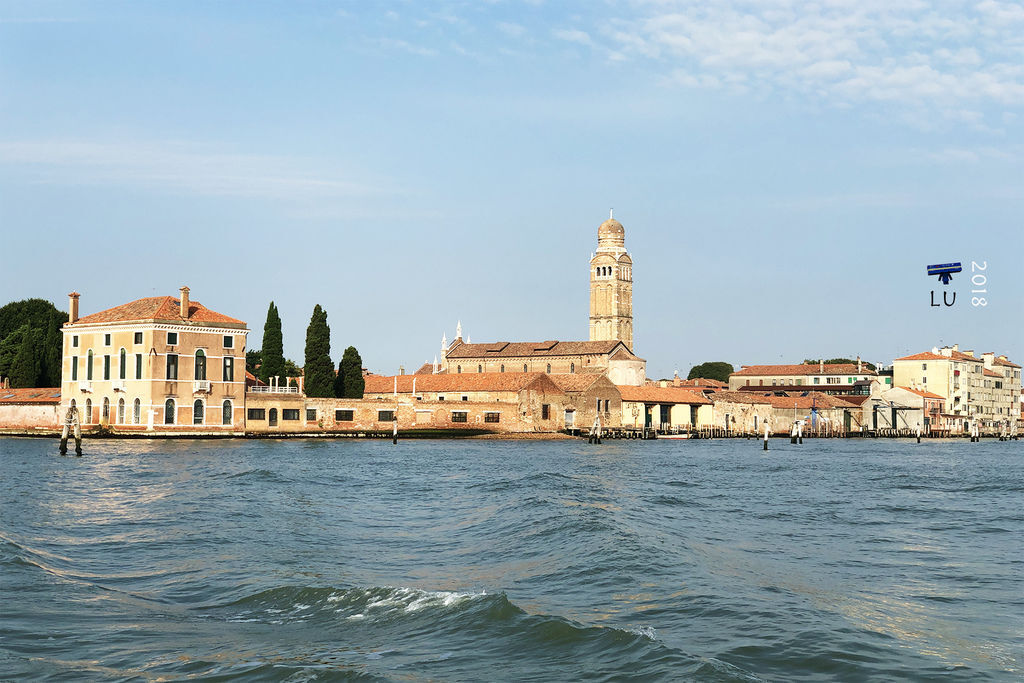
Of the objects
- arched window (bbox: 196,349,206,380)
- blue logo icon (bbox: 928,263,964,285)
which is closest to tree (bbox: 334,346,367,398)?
arched window (bbox: 196,349,206,380)

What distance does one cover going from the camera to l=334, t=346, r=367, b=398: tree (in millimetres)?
63438

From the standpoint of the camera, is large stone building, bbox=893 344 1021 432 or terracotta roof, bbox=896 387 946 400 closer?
terracotta roof, bbox=896 387 946 400

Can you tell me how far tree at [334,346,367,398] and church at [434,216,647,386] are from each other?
25.0 m

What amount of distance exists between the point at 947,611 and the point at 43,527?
12.8 metres

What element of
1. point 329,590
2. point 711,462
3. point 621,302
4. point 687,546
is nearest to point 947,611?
point 687,546

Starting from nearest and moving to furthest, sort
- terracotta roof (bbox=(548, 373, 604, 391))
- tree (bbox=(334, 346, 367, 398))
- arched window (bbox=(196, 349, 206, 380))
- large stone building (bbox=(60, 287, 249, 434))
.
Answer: large stone building (bbox=(60, 287, 249, 434)), arched window (bbox=(196, 349, 206, 380)), tree (bbox=(334, 346, 367, 398)), terracotta roof (bbox=(548, 373, 604, 391))

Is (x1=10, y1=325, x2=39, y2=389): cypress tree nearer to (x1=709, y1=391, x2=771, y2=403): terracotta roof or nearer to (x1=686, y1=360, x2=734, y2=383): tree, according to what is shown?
(x1=709, y1=391, x2=771, y2=403): terracotta roof

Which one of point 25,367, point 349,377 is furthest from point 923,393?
point 25,367

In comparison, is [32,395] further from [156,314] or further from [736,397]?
[736,397]

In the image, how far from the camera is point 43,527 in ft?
53.9

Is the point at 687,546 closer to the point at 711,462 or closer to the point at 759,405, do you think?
the point at 711,462

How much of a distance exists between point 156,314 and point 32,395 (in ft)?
30.5

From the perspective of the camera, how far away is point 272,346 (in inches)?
2415

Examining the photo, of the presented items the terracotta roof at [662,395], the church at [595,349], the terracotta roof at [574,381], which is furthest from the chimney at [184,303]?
the church at [595,349]
